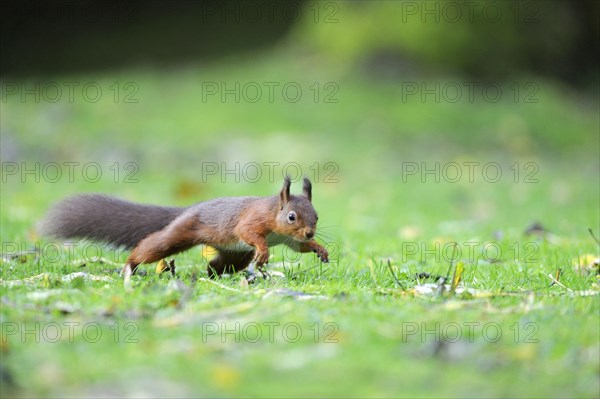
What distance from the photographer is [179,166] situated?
1300 centimetres

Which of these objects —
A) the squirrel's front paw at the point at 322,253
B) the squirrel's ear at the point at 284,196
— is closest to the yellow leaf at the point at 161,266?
the squirrel's ear at the point at 284,196

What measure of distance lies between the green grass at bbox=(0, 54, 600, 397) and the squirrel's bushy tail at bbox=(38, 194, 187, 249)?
A: 0.21 meters

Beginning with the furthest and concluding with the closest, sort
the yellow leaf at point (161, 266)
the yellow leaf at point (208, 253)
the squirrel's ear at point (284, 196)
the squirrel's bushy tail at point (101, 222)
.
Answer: the yellow leaf at point (208, 253), the squirrel's bushy tail at point (101, 222), the yellow leaf at point (161, 266), the squirrel's ear at point (284, 196)

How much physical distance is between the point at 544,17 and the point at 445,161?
576cm

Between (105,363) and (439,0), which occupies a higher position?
(439,0)

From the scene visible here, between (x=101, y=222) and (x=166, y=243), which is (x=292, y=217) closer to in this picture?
(x=166, y=243)

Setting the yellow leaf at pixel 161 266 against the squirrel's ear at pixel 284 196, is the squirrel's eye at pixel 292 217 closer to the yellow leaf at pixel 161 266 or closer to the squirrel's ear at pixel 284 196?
the squirrel's ear at pixel 284 196

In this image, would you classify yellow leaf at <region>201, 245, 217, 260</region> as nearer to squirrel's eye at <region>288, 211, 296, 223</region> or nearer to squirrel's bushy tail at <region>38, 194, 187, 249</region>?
squirrel's bushy tail at <region>38, 194, 187, 249</region>

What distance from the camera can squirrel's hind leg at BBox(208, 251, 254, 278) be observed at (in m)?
5.28

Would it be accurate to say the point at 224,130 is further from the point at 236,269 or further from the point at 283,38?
the point at 236,269

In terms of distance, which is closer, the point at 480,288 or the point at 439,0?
the point at 480,288

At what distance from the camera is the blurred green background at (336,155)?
3.22 metres

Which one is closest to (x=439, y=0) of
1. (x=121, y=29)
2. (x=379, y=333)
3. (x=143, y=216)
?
(x=121, y=29)

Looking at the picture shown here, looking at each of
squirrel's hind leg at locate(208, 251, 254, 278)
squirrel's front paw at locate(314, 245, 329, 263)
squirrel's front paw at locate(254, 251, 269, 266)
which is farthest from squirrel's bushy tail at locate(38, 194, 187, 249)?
squirrel's front paw at locate(314, 245, 329, 263)
